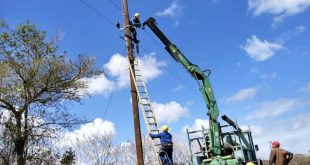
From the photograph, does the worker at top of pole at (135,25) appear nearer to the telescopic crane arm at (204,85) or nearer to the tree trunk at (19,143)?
the telescopic crane arm at (204,85)

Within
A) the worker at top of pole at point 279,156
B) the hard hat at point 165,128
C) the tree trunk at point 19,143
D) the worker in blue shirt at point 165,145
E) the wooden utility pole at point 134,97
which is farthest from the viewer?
the tree trunk at point 19,143

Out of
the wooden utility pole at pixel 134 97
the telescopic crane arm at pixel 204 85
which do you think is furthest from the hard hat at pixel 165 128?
the telescopic crane arm at pixel 204 85

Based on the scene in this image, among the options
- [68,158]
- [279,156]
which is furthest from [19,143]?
[279,156]

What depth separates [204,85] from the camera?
50.2ft

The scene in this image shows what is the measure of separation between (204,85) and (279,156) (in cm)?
523

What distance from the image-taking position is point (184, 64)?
1595cm

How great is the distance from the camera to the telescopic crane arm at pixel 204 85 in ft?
46.6

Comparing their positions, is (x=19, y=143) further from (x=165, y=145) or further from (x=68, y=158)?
(x=165, y=145)

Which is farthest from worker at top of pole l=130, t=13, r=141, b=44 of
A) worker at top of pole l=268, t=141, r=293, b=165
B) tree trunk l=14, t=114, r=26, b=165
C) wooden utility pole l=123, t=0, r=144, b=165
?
tree trunk l=14, t=114, r=26, b=165

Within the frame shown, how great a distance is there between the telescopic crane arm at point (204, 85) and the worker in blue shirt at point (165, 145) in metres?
1.74

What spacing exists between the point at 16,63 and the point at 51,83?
2193mm

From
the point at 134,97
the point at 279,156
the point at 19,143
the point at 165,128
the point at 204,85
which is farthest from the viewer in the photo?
the point at 19,143

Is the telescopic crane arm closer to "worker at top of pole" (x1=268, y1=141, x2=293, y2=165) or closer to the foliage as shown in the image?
"worker at top of pole" (x1=268, y1=141, x2=293, y2=165)

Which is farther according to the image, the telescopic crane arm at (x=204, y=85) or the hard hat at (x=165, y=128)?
the telescopic crane arm at (x=204, y=85)
